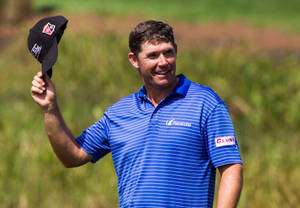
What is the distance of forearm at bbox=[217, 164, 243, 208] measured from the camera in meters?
2.89

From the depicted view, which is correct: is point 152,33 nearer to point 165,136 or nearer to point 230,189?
point 165,136

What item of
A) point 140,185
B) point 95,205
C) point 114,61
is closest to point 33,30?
point 140,185

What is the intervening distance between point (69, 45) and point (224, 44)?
356 cm

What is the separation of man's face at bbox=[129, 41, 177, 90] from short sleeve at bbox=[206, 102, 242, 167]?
0.30 m

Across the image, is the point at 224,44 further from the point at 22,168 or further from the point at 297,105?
the point at 22,168

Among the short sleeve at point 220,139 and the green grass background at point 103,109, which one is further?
the green grass background at point 103,109

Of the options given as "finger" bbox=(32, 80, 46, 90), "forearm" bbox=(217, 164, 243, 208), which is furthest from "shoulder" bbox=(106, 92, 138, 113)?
"forearm" bbox=(217, 164, 243, 208)

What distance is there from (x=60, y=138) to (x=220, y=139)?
89 centimetres

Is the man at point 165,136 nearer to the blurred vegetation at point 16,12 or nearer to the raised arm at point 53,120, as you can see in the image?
the raised arm at point 53,120

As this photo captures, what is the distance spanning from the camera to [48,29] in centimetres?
330

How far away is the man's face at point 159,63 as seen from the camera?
122 inches

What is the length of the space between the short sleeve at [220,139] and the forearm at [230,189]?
6 centimetres

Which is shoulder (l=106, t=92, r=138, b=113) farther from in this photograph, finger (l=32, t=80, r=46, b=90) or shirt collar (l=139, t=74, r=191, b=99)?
finger (l=32, t=80, r=46, b=90)

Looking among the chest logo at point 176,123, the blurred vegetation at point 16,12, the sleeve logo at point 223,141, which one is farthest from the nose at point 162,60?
the blurred vegetation at point 16,12
